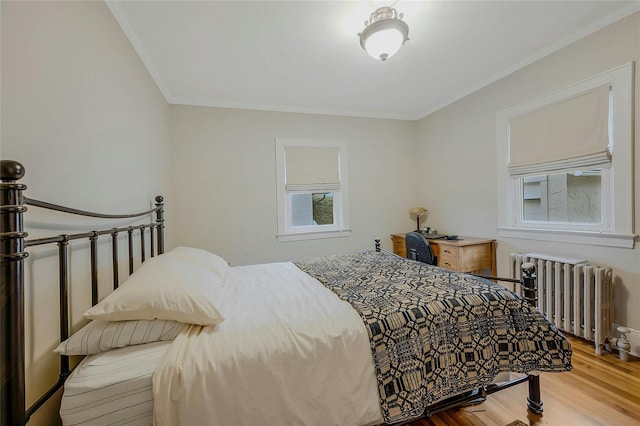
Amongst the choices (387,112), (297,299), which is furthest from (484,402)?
(387,112)

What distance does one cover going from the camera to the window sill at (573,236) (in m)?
1.99

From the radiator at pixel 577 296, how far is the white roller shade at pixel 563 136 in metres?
0.87

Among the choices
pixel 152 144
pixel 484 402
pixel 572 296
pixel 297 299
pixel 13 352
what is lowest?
pixel 484 402

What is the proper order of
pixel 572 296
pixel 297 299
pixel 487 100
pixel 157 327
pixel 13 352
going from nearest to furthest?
1. pixel 13 352
2. pixel 157 327
3. pixel 297 299
4. pixel 572 296
5. pixel 487 100

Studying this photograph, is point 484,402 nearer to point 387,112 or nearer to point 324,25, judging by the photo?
point 324,25

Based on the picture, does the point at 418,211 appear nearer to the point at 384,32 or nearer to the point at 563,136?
the point at 563,136

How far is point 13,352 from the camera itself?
0.69 metres

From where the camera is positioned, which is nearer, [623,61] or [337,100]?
[623,61]

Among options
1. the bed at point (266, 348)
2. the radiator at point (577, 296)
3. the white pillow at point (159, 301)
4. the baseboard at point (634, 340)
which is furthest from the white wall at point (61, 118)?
the baseboard at point (634, 340)

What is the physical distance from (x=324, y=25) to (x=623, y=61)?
7.55 ft

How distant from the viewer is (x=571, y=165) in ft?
7.46

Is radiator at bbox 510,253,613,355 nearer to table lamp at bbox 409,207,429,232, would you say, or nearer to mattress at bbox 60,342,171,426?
table lamp at bbox 409,207,429,232

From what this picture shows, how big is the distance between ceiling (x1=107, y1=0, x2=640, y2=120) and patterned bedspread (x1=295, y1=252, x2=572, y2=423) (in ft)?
6.31

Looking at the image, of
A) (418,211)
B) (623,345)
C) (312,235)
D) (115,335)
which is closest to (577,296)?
(623,345)
